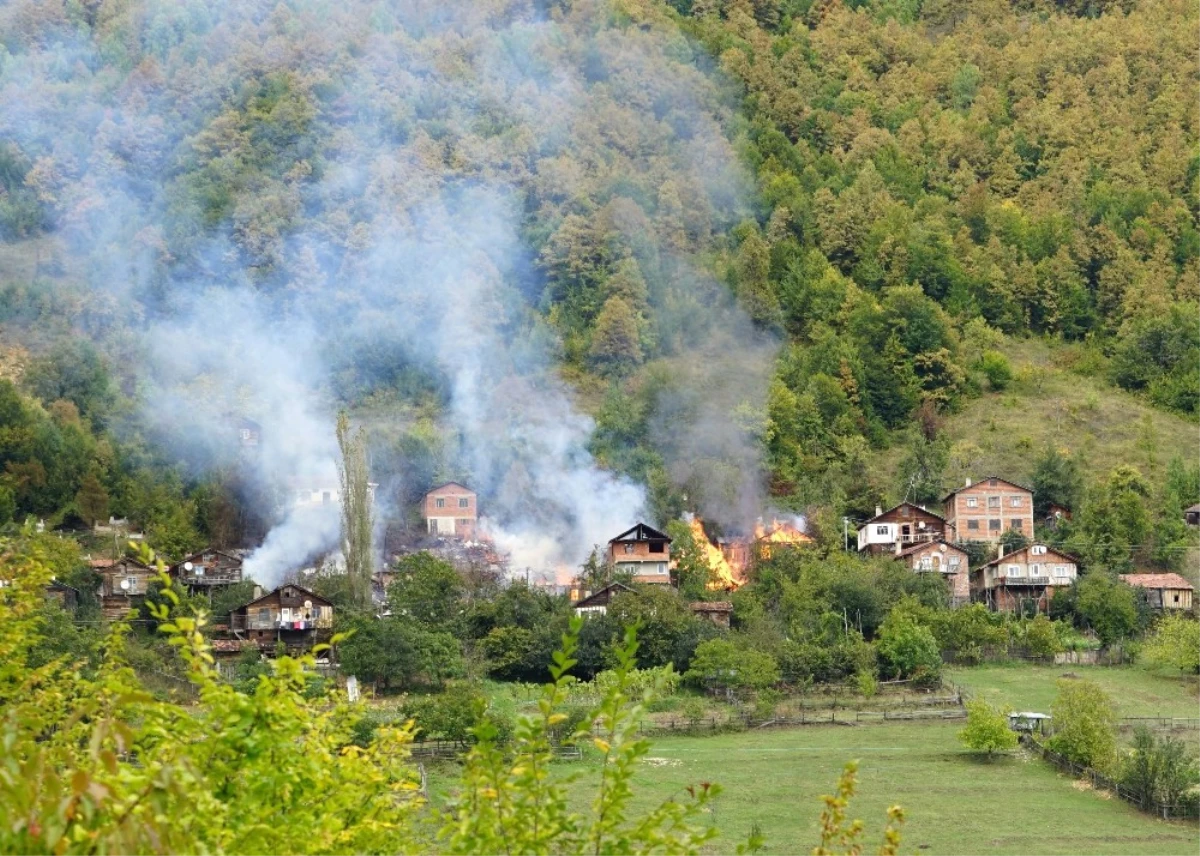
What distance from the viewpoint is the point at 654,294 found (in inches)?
3711

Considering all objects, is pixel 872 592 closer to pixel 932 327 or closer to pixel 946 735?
pixel 946 735

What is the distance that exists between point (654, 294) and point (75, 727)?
80314 mm

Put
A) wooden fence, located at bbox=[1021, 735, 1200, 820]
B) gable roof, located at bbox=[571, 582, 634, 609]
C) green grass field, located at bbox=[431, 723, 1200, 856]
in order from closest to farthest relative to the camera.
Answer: green grass field, located at bbox=[431, 723, 1200, 856] → wooden fence, located at bbox=[1021, 735, 1200, 820] → gable roof, located at bbox=[571, 582, 634, 609]

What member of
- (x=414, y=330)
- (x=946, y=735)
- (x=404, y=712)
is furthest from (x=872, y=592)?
(x=414, y=330)

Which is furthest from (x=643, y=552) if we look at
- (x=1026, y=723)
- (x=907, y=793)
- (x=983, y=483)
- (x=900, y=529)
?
(x=907, y=793)

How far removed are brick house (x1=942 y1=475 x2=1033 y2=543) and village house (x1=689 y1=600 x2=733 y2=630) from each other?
13.9 meters

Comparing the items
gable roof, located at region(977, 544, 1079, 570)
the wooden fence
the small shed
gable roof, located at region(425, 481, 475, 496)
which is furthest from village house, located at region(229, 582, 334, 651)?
the wooden fence

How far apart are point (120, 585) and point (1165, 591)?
108ft

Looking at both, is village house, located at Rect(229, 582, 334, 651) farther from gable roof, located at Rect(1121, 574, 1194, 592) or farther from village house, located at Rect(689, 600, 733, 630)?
gable roof, located at Rect(1121, 574, 1194, 592)

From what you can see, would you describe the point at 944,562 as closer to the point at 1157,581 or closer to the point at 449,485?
the point at 1157,581

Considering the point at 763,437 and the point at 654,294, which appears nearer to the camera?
the point at 763,437

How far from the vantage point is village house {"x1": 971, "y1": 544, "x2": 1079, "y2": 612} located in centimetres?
5916

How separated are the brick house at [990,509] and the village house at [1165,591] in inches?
319

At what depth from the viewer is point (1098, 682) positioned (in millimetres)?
48344
